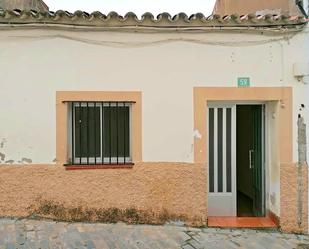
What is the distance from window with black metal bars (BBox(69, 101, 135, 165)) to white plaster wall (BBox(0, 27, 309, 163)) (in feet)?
1.40

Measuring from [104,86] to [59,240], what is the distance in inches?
114

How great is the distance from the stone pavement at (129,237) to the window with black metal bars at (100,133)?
1323 mm

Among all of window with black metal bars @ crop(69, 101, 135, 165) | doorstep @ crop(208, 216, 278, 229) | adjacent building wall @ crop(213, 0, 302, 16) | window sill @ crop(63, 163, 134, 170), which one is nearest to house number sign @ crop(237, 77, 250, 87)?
window with black metal bars @ crop(69, 101, 135, 165)

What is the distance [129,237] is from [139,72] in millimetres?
3078

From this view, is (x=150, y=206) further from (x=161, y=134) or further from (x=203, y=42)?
(x=203, y=42)

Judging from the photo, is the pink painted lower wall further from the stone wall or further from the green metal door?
the green metal door

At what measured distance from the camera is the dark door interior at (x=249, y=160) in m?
7.65

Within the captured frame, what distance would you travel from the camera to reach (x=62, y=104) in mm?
6508

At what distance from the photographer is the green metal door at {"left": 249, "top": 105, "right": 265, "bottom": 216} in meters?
7.54

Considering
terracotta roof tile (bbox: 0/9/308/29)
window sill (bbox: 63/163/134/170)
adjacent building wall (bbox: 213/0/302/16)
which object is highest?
adjacent building wall (bbox: 213/0/302/16)

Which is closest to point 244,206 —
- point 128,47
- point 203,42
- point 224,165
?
point 224,165

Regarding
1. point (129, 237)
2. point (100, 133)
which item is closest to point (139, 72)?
point (100, 133)

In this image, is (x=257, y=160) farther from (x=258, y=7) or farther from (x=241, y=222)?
(x=258, y=7)

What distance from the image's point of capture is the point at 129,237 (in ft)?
19.8
